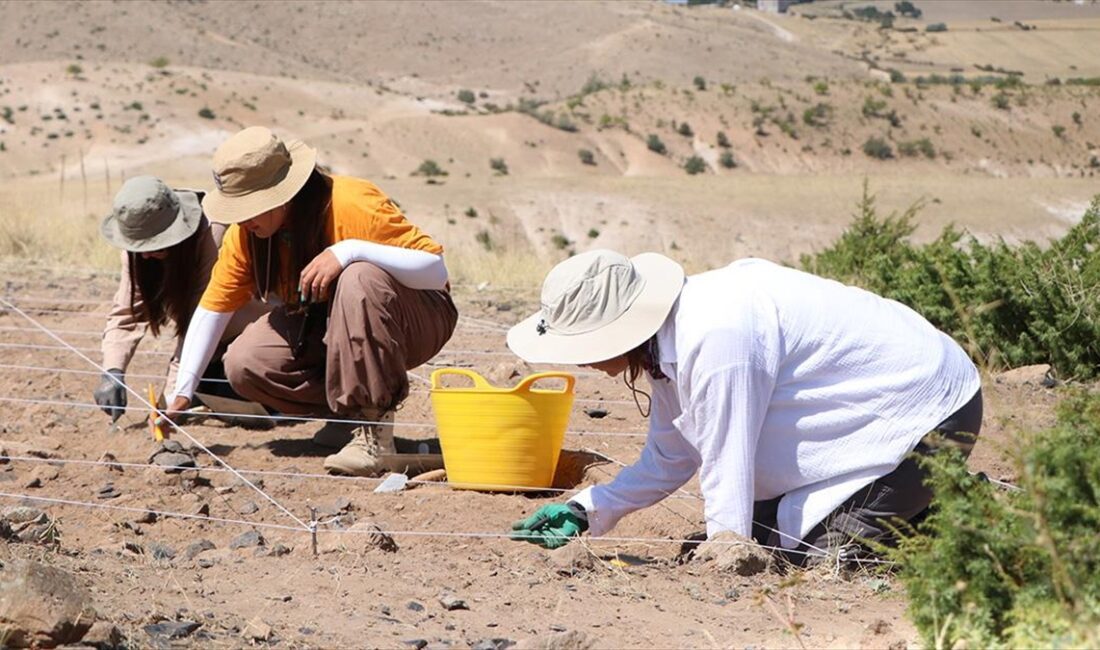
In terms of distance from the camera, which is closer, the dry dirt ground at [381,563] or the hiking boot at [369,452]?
the dry dirt ground at [381,563]

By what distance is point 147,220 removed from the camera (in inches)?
204

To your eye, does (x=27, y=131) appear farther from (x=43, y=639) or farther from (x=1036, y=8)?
(x=43, y=639)

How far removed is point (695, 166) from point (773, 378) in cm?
3975

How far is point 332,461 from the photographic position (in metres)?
4.86

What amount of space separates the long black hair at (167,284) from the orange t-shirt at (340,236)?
630mm

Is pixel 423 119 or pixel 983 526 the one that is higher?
pixel 983 526

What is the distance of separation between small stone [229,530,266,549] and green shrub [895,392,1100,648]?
6.49 ft

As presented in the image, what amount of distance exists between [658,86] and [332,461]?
46.9 metres

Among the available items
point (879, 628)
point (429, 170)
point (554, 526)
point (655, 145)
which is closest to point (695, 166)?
point (655, 145)

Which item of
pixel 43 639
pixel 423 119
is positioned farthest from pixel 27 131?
pixel 43 639

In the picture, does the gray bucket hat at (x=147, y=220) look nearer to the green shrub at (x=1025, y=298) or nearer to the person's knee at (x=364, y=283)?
the person's knee at (x=364, y=283)

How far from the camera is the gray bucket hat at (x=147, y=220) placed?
16.9 feet

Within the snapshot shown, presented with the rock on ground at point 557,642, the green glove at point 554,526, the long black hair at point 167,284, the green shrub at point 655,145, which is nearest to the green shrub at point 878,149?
the green shrub at point 655,145

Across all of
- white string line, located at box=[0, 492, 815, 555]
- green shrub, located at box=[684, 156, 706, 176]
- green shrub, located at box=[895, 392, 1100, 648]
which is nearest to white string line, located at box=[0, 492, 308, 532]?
white string line, located at box=[0, 492, 815, 555]
